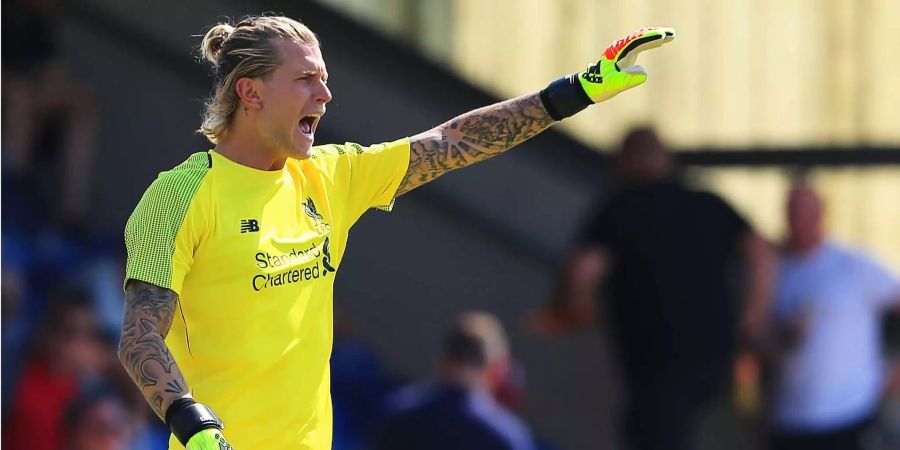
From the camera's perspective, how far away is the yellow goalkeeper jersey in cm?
361

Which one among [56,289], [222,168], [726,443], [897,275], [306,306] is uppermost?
[222,168]

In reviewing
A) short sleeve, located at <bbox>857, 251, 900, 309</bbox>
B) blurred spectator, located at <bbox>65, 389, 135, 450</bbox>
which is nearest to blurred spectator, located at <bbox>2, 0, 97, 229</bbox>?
blurred spectator, located at <bbox>65, 389, 135, 450</bbox>

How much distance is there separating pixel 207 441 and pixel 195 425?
0.06 m

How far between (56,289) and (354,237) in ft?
5.53

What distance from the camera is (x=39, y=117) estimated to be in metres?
8.51

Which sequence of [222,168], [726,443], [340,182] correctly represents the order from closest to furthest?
[222,168] → [340,182] → [726,443]

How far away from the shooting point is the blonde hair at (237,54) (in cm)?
379

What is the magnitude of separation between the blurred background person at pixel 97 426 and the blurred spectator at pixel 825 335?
314 cm

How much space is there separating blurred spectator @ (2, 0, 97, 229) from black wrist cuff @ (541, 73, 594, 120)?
190 inches

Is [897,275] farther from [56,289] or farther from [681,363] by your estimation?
[56,289]

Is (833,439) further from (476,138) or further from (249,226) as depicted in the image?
(249,226)

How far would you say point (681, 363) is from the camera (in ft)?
24.9

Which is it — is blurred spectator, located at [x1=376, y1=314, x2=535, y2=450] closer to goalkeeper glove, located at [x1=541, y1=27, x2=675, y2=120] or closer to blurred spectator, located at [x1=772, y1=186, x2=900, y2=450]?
blurred spectator, located at [x1=772, y1=186, x2=900, y2=450]

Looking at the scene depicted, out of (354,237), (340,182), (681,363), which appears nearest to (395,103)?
(354,237)
